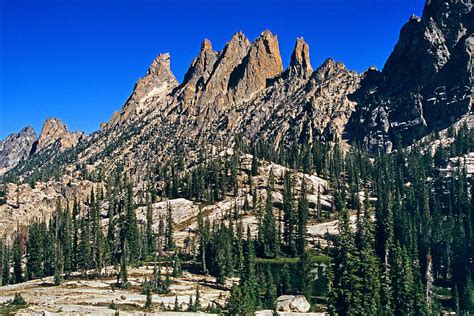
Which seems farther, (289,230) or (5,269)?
(289,230)

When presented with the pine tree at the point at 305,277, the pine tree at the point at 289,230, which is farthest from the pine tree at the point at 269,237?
the pine tree at the point at 305,277

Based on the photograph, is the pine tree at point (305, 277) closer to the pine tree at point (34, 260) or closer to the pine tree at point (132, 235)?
the pine tree at point (132, 235)

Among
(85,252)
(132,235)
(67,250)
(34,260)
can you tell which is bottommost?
(34,260)

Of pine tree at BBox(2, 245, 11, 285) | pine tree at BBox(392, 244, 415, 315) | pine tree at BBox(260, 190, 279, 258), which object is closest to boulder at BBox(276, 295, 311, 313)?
pine tree at BBox(392, 244, 415, 315)

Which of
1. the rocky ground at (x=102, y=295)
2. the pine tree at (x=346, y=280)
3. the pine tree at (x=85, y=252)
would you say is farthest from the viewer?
the pine tree at (x=85, y=252)

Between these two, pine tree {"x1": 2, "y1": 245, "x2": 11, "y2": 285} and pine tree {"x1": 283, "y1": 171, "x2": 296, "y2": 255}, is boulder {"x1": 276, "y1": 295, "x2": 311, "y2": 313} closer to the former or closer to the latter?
pine tree {"x1": 283, "y1": 171, "x2": 296, "y2": 255}

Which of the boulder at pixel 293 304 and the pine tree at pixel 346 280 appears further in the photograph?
the boulder at pixel 293 304

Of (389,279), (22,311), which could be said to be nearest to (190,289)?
(22,311)

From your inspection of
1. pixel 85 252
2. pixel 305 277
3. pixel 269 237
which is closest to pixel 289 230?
pixel 269 237

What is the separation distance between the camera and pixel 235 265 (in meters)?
150

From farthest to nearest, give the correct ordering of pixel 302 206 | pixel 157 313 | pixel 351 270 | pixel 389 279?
pixel 302 206
pixel 157 313
pixel 389 279
pixel 351 270

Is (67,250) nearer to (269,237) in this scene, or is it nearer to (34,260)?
(34,260)

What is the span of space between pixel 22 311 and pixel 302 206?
104 metres

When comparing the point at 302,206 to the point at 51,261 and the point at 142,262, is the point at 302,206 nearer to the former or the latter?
the point at 142,262
